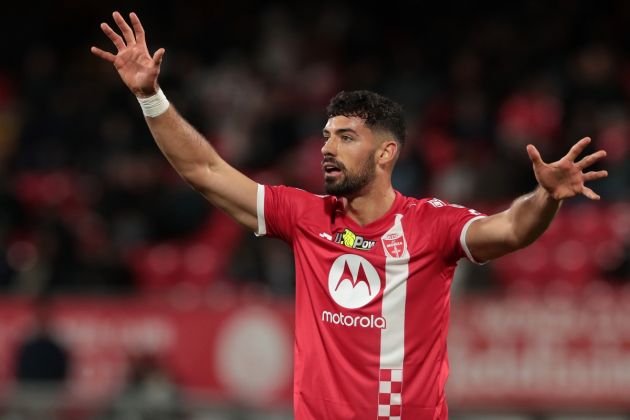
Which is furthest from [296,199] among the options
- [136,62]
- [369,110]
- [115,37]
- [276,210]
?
[115,37]

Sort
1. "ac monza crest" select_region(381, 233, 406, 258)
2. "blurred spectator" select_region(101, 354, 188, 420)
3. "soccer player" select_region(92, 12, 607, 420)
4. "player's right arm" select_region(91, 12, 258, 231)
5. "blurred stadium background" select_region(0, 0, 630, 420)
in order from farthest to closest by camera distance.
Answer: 1. "blurred stadium background" select_region(0, 0, 630, 420)
2. "blurred spectator" select_region(101, 354, 188, 420)
3. "player's right arm" select_region(91, 12, 258, 231)
4. "ac monza crest" select_region(381, 233, 406, 258)
5. "soccer player" select_region(92, 12, 607, 420)

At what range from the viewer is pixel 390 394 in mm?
5254

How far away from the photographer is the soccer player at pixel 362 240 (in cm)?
525

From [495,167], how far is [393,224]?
Answer: 7.06m

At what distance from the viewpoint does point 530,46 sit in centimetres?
1448

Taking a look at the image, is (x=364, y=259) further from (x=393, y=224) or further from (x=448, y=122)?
(x=448, y=122)

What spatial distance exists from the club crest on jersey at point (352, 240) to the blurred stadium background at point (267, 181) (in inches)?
161

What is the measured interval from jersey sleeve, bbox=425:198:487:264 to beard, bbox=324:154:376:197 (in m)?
0.33

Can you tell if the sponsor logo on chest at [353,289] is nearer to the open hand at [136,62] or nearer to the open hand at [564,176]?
the open hand at [564,176]

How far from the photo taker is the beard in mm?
5379

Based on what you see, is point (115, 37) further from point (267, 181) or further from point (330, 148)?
point (267, 181)

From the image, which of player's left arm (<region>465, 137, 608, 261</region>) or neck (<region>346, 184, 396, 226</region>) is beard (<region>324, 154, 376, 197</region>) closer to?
neck (<region>346, 184, 396, 226</region>)

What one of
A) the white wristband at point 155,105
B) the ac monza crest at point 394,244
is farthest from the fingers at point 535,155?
the white wristband at point 155,105

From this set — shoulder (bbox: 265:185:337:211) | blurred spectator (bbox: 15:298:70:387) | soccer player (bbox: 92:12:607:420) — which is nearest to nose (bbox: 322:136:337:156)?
soccer player (bbox: 92:12:607:420)
